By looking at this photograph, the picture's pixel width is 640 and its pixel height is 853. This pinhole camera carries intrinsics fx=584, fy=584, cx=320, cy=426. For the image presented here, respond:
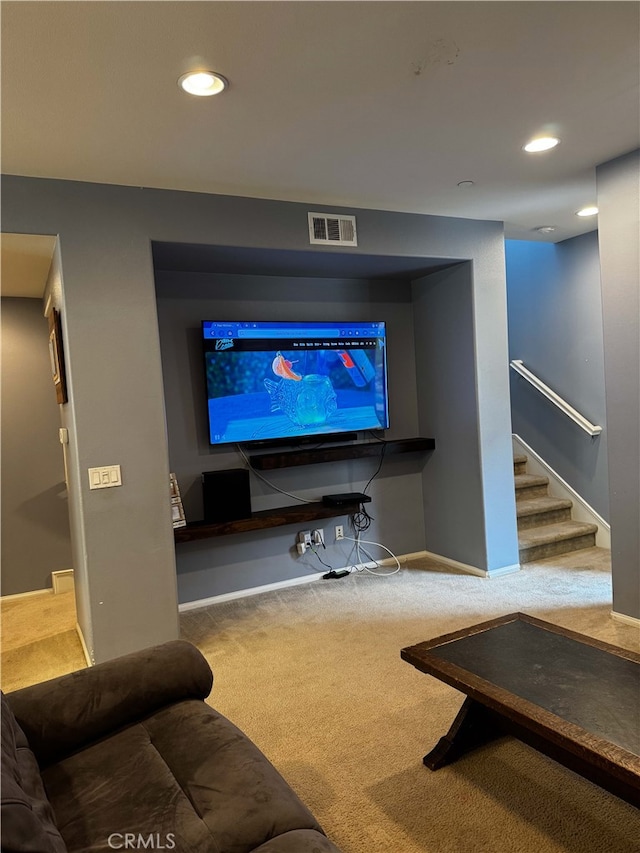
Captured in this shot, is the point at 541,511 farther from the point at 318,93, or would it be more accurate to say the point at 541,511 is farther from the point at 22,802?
the point at 22,802

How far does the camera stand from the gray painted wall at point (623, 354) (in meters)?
3.05

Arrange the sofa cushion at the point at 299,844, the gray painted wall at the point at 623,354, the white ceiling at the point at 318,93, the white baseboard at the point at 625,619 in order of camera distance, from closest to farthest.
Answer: the sofa cushion at the point at 299,844
the white ceiling at the point at 318,93
the gray painted wall at the point at 623,354
the white baseboard at the point at 625,619

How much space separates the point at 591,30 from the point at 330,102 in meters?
0.93

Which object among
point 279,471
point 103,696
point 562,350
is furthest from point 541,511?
point 103,696

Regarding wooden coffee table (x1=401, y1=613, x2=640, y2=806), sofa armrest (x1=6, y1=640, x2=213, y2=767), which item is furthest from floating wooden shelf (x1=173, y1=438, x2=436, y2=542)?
wooden coffee table (x1=401, y1=613, x2=640, y2=806)

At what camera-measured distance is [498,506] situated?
426 centimetres

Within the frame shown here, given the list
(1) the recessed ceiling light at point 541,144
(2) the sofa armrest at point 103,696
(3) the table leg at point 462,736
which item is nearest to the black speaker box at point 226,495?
(2) the sofa armrest at point 103,696

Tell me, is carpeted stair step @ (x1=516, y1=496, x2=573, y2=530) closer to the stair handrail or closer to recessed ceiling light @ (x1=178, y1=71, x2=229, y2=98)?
the stair handrail

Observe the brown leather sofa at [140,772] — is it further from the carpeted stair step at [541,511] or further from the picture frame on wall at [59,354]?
the carpeted stair step at [541,511]

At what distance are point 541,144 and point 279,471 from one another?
259 cm

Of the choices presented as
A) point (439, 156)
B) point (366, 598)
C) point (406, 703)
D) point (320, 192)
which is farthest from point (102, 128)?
point (366, 598)

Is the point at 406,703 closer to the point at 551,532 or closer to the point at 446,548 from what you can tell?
the point at 446,548

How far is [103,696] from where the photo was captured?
5.68ft

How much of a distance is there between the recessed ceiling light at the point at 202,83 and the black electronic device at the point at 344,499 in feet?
8.92
